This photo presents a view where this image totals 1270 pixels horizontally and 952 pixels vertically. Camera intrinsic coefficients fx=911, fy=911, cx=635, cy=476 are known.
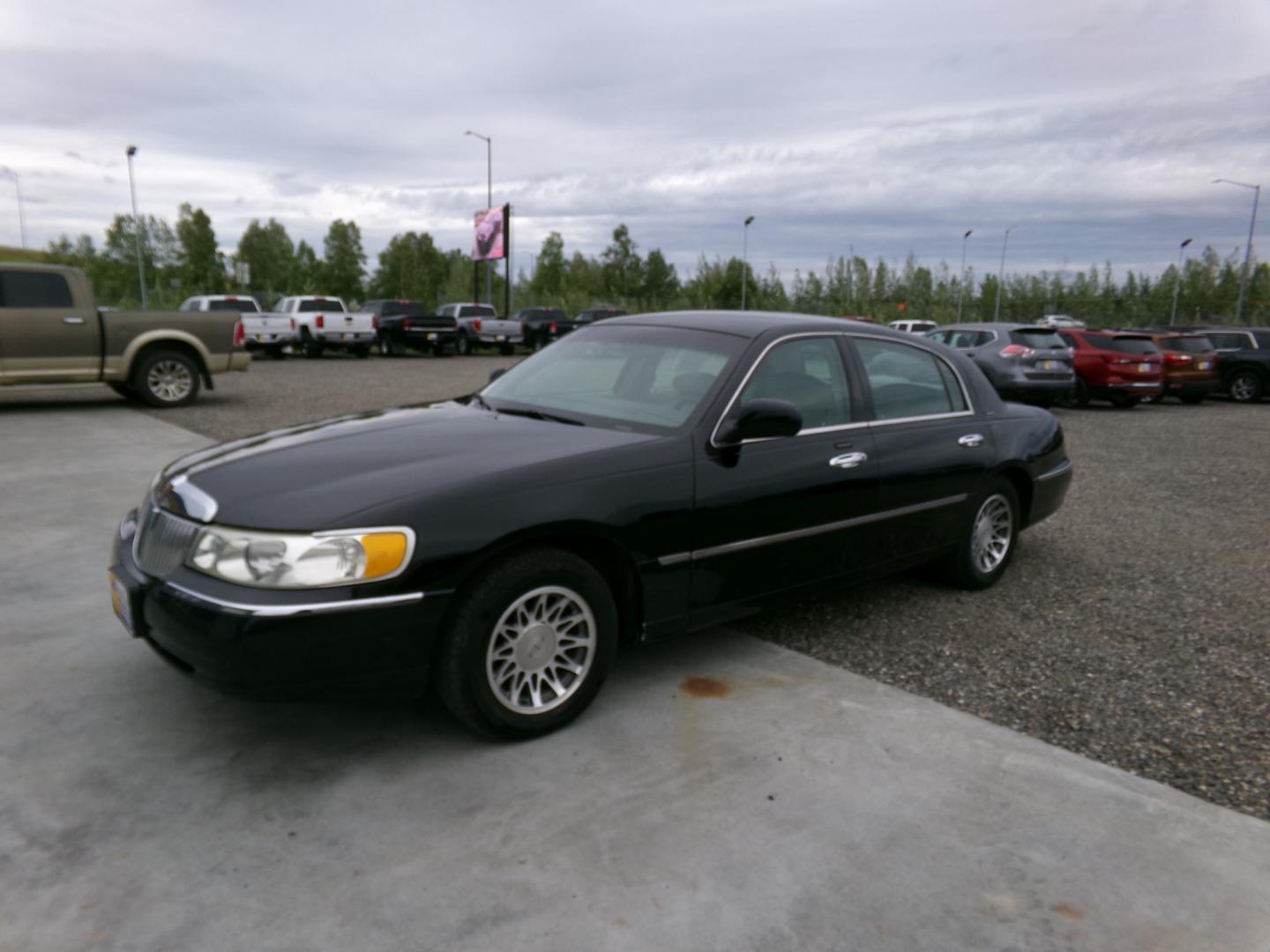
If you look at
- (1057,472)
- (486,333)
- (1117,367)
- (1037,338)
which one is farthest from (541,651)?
(486,333)

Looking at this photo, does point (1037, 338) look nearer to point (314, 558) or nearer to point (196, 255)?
point (314, 558)

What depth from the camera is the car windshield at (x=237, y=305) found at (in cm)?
2323

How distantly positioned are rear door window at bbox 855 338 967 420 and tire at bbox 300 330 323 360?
24.2m

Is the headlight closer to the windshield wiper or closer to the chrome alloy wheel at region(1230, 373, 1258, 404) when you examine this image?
the windshield wiper

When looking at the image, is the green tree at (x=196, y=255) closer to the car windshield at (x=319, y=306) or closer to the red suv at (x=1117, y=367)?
the car windshield at (x=319, y=306)

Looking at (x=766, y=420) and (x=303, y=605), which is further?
(x=766, y=420)

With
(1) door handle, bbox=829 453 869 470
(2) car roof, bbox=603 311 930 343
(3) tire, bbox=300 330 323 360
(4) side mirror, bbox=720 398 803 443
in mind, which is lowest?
(3) tire, bbox=300 330 323 360

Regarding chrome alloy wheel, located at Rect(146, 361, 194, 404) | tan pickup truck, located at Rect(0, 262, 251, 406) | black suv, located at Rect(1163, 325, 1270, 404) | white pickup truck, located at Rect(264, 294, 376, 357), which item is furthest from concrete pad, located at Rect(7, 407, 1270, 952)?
white pickup truck, located at Rect(264, 294, 376, 357)

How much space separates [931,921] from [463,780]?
1.49 meters

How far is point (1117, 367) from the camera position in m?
16.4

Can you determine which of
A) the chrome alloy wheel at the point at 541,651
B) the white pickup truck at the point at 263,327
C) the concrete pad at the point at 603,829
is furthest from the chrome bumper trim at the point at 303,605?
the white pickup truck at the point at 263,327

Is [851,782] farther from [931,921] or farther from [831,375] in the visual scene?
[831,375]

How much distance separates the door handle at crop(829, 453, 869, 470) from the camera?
4102 mm

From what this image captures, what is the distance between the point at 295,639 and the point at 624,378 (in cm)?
196
